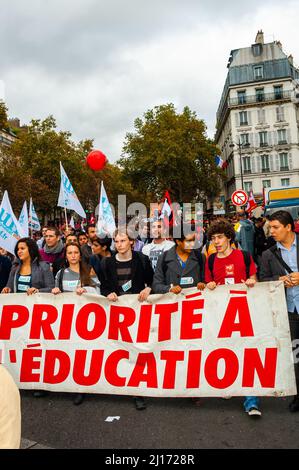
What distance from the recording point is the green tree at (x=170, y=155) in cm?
4678

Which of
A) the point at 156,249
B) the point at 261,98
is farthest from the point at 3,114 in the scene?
the point at 261,98

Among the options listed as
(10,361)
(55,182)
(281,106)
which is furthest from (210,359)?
(281,106)

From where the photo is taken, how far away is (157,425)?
138 inches

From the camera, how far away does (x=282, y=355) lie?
3746 mm

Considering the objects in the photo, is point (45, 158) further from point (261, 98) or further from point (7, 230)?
point (7, 230)

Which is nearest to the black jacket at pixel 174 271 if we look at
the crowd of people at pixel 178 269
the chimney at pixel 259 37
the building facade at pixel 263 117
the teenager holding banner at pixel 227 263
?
the crowd of people at pixel 178 269

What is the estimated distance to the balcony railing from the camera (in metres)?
53.5

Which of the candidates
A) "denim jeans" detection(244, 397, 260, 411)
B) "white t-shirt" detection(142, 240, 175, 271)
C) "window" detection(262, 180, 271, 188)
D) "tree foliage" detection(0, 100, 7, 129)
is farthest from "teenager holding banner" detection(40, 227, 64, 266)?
"window" detection(262, 180, 271, 188)

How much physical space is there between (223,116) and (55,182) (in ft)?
107

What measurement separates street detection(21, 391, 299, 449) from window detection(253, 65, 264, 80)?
192 feet

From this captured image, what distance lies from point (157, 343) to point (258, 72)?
59.3 m

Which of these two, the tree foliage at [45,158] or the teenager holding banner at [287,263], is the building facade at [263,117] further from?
the teenager holding banner at [287,263]

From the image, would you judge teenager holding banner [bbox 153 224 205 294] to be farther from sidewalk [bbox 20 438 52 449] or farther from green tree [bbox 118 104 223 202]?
green tree [bbox 118 104 223 202]
